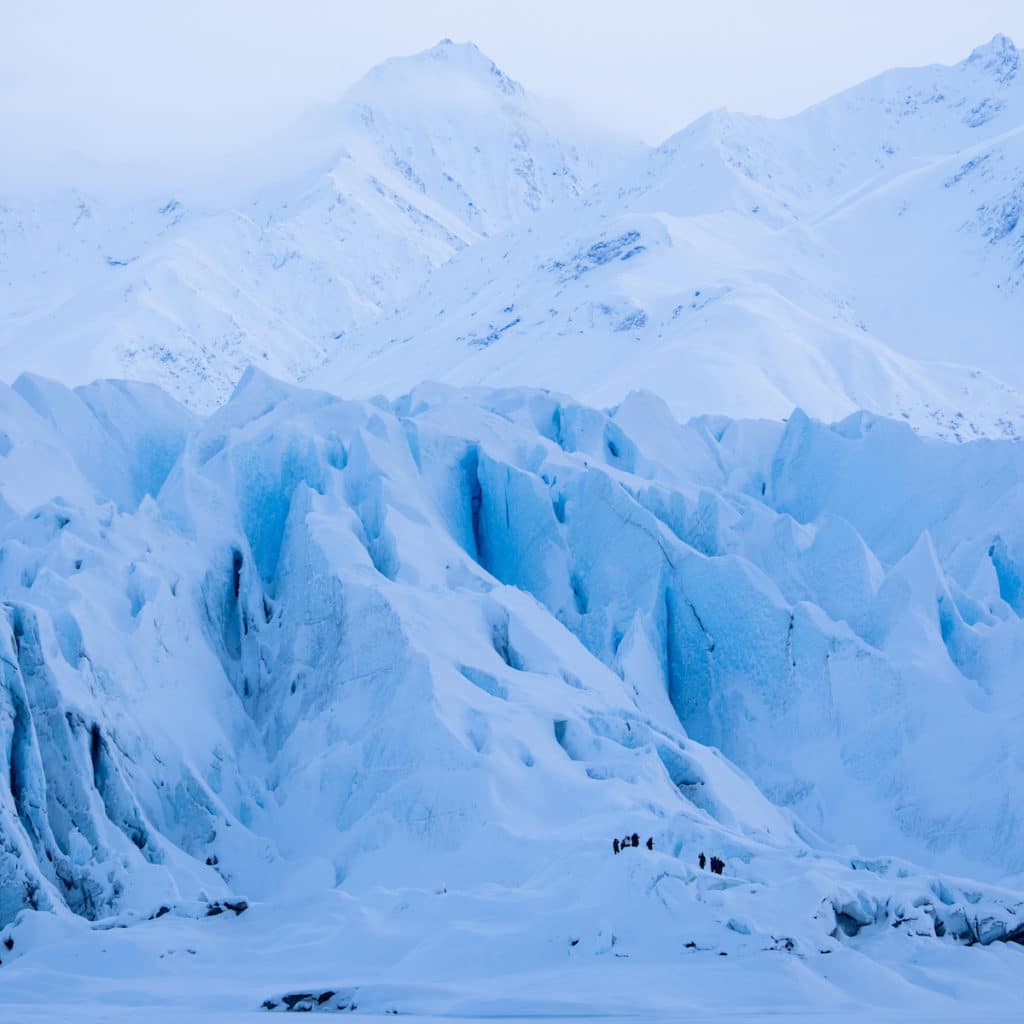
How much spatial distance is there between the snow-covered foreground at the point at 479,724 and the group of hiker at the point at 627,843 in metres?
0.38

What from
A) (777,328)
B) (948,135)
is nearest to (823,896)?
(777,328)

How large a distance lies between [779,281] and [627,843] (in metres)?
98.3

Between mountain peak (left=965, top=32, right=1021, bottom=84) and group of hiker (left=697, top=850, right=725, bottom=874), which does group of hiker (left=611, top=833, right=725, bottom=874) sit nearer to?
group of hiker (left=697, top=850, right=725, bottom=874)

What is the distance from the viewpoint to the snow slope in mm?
98750

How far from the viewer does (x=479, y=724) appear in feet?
96.0

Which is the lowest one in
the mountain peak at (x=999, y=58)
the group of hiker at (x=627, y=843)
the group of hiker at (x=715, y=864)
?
the group of hiker at (x=715, y=864)

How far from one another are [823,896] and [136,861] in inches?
416

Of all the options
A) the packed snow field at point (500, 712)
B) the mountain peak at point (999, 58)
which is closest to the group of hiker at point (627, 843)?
the packed snow field at point (500, 712)

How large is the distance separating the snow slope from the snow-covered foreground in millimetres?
45802

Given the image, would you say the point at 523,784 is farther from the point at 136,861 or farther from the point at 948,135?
the point at 948,135

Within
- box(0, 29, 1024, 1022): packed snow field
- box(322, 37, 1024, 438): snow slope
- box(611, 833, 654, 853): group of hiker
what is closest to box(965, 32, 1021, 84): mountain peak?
box(322, 37, 1024, 438): snow slope

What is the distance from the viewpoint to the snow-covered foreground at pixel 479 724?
2112cm

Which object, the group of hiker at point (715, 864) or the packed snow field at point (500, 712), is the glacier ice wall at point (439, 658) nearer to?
the packed snow field at point (500, 712)

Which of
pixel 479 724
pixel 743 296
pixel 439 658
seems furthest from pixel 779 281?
pixel 479 724
